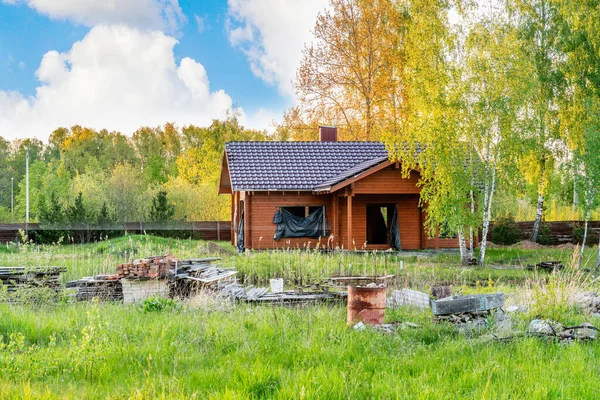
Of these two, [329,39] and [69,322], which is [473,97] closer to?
[69,322]

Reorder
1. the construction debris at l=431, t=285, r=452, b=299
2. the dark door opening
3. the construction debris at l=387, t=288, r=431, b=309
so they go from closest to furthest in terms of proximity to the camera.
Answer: the construction debris at l=387, t=288, r=431, b=309, the construction debris at l=431, t=285, r=452, b=299, the dark door opening

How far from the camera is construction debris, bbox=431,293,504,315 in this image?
265 inches

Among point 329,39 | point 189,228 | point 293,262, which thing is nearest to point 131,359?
point 293,262

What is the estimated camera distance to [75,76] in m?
29.7

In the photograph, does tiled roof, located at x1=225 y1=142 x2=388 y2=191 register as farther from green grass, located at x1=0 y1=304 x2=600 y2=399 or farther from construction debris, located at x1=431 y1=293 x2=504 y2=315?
green grass, located at x1=0 y1=304 x2=600 y2=399

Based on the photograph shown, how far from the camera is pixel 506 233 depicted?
2523 centimetres

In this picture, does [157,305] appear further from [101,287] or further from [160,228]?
[160,228]

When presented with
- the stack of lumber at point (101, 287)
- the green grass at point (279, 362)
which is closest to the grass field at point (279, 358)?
the green grass at point (279, 362)

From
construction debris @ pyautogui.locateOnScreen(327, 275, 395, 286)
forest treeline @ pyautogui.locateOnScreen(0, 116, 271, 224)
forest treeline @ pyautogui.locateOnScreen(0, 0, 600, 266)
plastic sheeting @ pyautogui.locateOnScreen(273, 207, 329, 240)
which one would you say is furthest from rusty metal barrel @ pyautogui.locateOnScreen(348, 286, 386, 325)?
forest treeline @ pyautogui.locateOnScreen(0, 116, 271, 224)

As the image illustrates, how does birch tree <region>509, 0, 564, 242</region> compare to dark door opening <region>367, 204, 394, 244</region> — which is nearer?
birch tree <region>509, 0, 564, 242</region>

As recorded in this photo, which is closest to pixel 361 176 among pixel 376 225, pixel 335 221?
pixel 335 221

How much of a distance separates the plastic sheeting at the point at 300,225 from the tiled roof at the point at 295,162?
1094 mm

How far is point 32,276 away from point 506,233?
2051 cm

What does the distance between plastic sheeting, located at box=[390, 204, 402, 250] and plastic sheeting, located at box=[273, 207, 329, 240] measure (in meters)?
2.49
